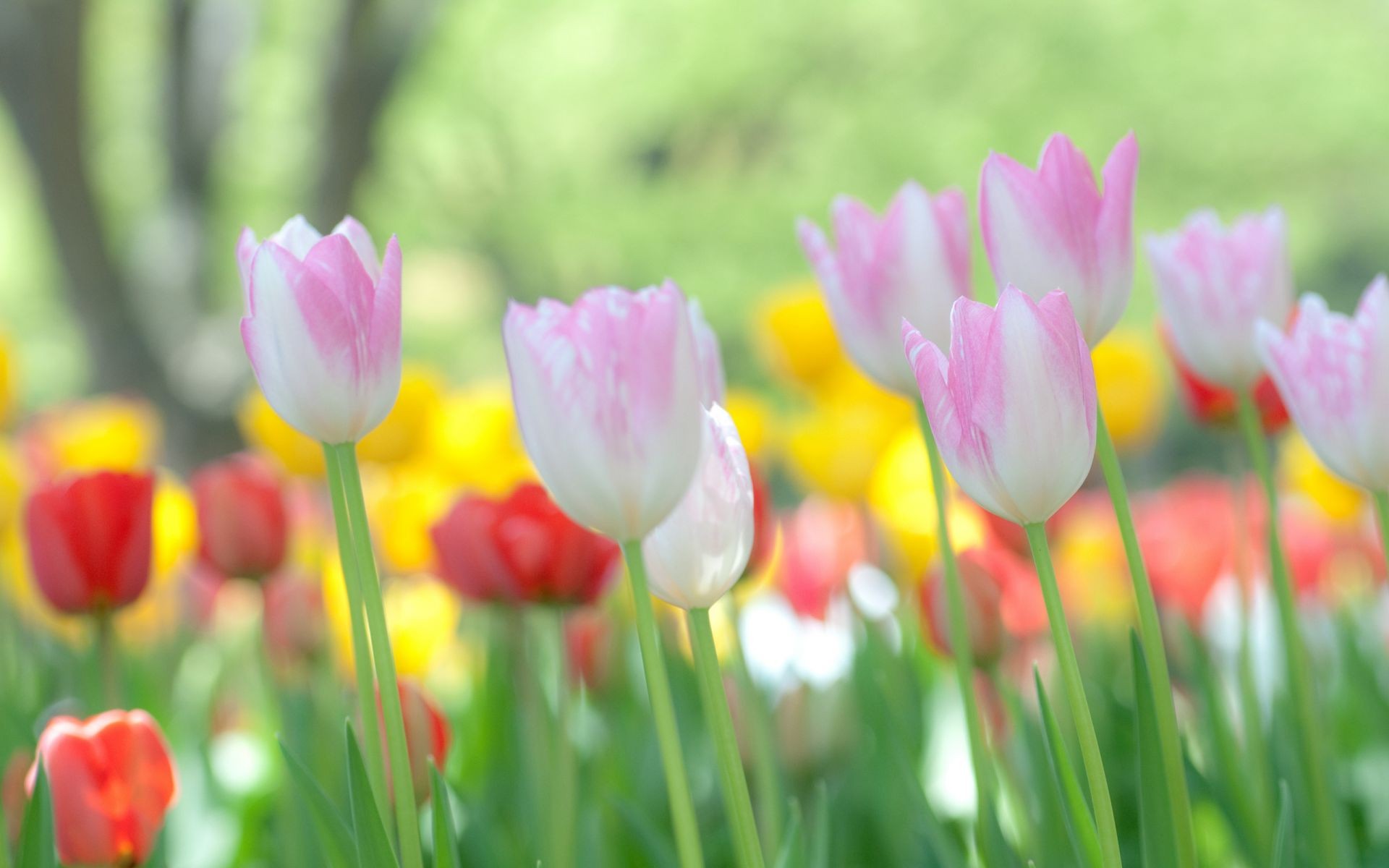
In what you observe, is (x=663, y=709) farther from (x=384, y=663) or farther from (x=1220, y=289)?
(x=1220, y=289)

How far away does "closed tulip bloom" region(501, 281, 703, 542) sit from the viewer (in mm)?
455

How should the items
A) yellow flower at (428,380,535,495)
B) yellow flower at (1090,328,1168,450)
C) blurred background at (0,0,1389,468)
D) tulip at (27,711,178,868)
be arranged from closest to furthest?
1. tulip at (27,711,178,868)
2. yellow flower at (428,380,535,495)
3. yellow flower at (1090,328,1168,450)
4. blurred background at (0,0,1389,468)

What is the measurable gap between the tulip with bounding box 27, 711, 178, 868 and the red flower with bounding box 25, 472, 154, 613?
0.63 feet

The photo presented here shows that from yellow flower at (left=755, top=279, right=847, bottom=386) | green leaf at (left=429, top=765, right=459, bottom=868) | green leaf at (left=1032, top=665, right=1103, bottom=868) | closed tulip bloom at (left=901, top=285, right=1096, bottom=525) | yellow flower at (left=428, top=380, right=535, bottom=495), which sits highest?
yellow flower at (left=755, top=279, right=847, bottom=386)

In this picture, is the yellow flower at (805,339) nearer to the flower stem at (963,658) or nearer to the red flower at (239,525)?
the red flower at (239,525)

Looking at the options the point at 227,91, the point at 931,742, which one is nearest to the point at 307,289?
the point at 931,742

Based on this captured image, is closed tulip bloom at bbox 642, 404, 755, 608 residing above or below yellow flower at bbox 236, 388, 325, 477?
below

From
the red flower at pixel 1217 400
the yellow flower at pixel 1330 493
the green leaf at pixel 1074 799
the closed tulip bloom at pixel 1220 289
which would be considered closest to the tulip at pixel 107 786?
the green leaf at pixel 1074 799

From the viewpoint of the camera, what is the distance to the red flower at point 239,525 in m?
1.07

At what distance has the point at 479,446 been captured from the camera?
156 centimetres

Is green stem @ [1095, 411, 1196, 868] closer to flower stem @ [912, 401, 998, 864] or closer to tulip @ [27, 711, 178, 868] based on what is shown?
flower stem @ [912, 401, 998, 864]

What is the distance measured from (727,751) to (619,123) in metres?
5.48

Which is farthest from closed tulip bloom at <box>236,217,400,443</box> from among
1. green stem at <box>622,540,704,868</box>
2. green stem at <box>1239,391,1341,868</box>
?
green stem at <box>1239,391,1341,868</box>

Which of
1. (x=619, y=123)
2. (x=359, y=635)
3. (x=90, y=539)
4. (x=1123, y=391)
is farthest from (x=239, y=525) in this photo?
(x=619, y=123)
